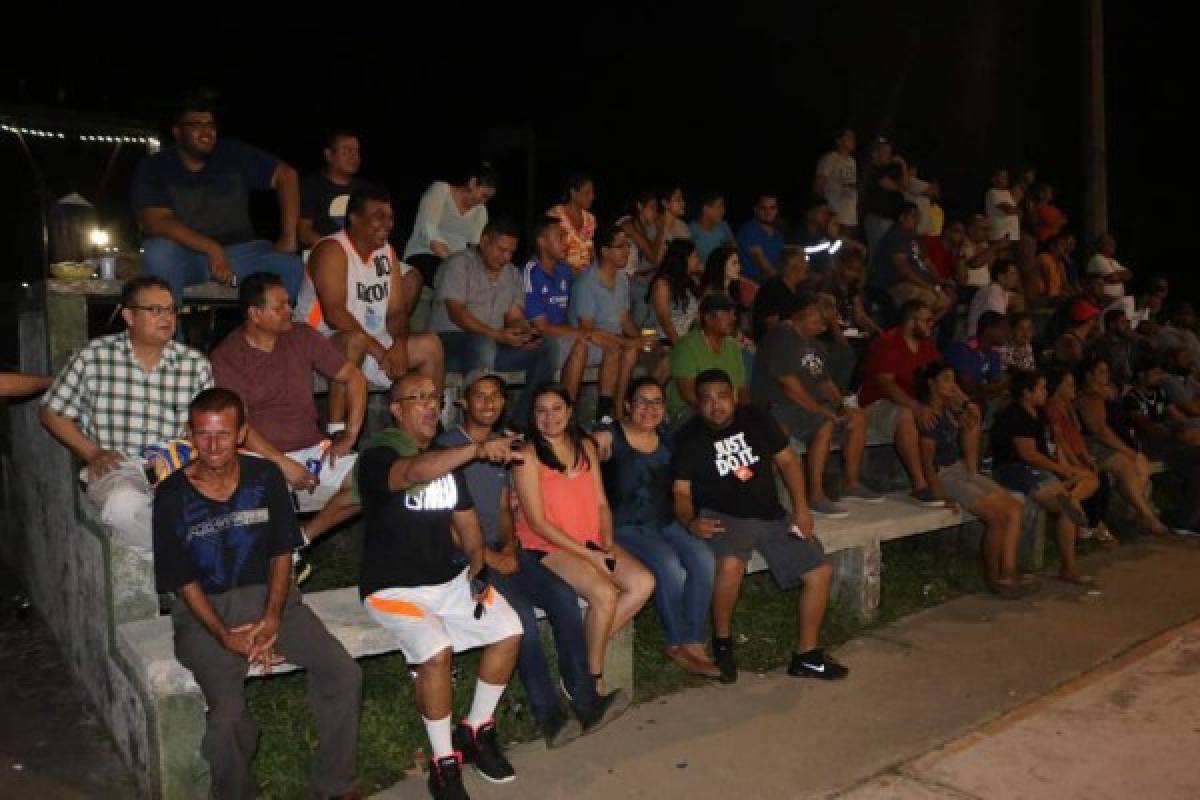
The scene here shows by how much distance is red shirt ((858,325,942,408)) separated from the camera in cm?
855

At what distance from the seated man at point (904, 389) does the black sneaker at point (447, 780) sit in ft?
14.3

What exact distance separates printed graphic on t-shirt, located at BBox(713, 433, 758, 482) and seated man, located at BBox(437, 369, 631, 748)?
1.29 meters

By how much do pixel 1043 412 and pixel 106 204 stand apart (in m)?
10.4

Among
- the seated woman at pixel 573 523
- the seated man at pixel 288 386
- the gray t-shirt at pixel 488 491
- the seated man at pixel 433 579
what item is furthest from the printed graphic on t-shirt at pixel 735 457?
the seated man at pixel 288 386

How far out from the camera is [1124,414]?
10.8 metres

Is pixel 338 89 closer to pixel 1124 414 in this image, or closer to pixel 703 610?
pixel 1124 414

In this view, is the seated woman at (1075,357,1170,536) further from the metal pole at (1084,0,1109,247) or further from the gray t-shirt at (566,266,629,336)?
the metal pole at (1084,0,1109,247)

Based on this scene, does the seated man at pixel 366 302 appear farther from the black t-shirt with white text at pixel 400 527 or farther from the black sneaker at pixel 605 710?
the black sneaker at pixel 605 710

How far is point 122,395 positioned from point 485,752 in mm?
2295

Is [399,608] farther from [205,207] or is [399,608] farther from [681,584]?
[205,207]

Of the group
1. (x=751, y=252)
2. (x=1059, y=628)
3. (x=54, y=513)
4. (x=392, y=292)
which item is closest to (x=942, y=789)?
(x=1059, y=628)


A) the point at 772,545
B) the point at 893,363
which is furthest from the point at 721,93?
the point at 772,545

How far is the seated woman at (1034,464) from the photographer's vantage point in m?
8.45

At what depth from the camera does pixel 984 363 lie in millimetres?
9812
